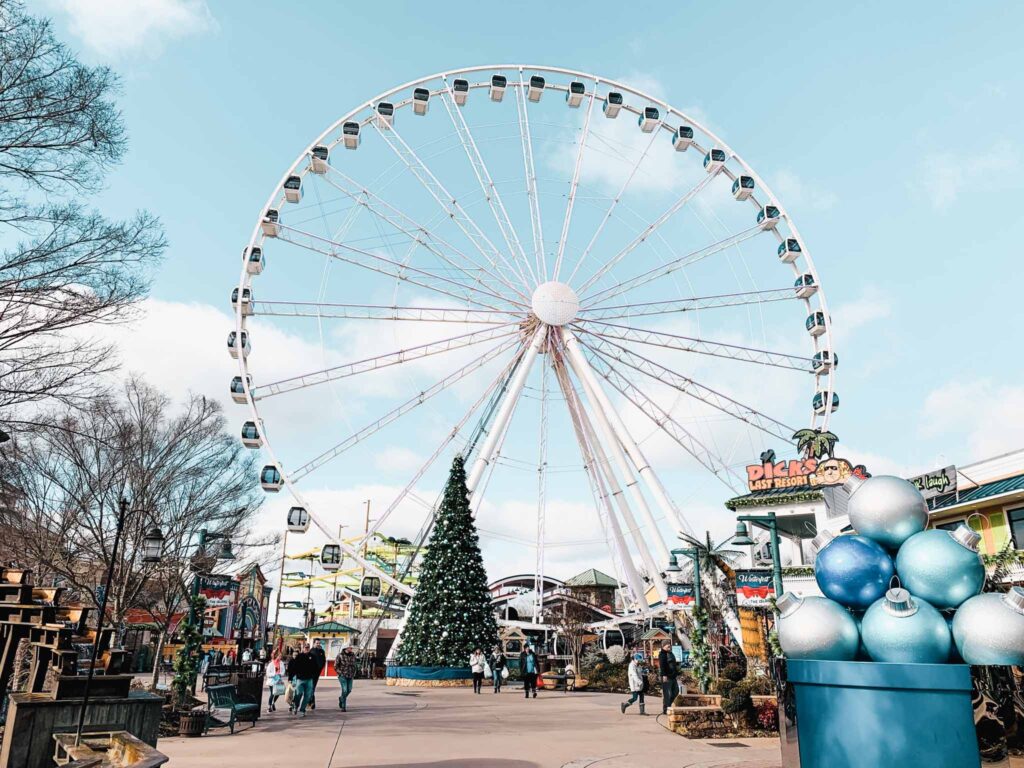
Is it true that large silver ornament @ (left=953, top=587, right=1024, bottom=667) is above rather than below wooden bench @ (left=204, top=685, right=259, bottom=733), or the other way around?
above

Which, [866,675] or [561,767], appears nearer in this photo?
[866,675]

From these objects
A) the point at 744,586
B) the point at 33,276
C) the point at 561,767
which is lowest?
the point at 561,767

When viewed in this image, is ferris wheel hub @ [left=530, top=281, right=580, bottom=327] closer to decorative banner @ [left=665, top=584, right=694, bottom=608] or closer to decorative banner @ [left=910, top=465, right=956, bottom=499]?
decorative banner @ [left=665, top=584, right=694, bottom=608]

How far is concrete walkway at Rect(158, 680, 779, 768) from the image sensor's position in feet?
30.3

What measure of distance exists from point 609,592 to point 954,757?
146ft

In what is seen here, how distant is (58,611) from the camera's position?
336 inches

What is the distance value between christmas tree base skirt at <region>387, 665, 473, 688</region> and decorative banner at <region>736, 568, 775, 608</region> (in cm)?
1055

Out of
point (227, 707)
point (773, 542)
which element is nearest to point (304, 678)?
point (227, 707)

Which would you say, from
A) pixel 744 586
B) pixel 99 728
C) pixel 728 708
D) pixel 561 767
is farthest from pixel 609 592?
pixel 99 728

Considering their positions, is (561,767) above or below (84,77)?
below

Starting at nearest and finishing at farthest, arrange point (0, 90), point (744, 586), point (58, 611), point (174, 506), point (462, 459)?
1. point (0, 90)
2. point (58, 611)
3. point (744, 586)
4. point (174, 506)
5. point (462, 459)

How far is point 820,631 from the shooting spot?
558cm

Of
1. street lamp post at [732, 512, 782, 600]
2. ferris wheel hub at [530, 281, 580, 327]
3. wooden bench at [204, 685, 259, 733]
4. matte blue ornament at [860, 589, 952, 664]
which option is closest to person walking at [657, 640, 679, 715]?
street lamp post at [732, 512, 782, 600]

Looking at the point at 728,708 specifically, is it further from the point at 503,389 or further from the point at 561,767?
the point at 503,389
